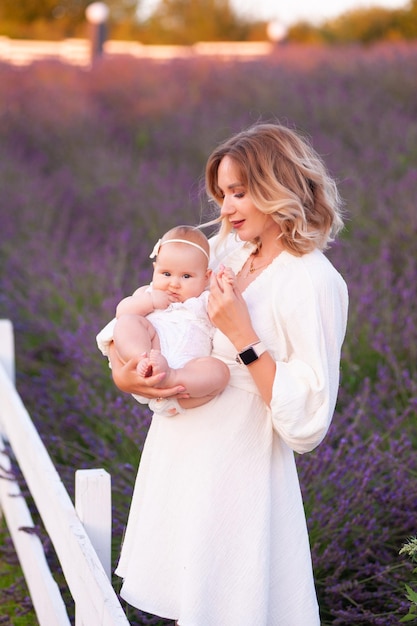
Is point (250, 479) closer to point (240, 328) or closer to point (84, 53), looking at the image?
point (240, 328)

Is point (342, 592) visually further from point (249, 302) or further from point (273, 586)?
point (249, 302)

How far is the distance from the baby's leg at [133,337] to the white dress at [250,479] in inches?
6.3

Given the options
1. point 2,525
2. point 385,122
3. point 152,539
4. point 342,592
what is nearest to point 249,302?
point 152,539

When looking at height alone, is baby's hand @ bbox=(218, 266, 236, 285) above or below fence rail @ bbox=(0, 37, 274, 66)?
below

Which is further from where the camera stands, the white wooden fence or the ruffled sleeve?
the ruffled sleeve

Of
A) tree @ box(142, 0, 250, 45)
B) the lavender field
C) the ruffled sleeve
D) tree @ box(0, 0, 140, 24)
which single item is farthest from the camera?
tree @ box(0, 0, 140, 24)

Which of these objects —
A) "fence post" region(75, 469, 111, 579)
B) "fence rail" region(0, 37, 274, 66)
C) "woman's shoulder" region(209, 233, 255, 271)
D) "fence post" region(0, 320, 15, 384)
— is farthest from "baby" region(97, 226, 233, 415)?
"fence rail" region(0, 37, 274, 66)

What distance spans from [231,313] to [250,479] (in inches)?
15.4

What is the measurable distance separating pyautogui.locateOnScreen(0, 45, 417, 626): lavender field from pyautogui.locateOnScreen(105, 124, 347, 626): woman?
1.30 ft

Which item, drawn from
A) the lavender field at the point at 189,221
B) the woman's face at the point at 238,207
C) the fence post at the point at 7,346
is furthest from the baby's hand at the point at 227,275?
the fence post at the point at 7,346

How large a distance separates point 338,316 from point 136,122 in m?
8.26

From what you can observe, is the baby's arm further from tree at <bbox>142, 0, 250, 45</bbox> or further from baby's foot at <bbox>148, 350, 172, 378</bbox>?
tree at <bbox>142, 0, 250, 45</bbox>

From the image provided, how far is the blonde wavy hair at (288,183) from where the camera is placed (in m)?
2.12

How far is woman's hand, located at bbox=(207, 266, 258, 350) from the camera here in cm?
207
